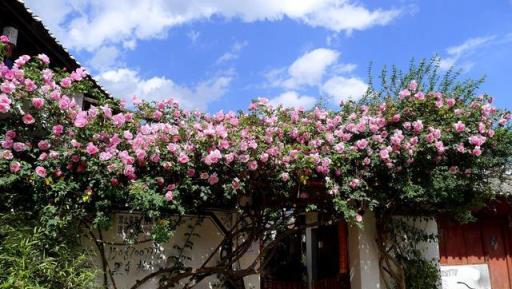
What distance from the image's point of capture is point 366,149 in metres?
7.68

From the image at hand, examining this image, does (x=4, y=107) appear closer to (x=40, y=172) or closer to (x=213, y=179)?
(x=40, y=172)

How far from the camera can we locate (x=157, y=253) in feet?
25.7

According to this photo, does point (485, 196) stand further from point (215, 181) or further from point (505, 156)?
point (215, 181)

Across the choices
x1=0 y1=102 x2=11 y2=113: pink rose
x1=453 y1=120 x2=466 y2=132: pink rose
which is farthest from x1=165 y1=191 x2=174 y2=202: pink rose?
x1=453 y1=120 x2=466 y2=132: pink rose

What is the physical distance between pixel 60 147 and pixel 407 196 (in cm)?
492

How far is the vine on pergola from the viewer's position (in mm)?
6363

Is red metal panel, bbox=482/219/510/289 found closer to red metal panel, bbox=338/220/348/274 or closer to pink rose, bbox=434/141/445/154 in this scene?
red metal panel, bbox=338/220/348/274

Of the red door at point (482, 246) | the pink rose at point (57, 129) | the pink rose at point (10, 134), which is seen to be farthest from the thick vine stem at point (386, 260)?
the pink rose at point (10, 134)

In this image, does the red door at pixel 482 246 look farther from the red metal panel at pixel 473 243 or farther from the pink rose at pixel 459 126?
the pink rose at pixel 459 126

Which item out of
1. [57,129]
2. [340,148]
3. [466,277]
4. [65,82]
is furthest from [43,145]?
[466,277]

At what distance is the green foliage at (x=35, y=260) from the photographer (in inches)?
213

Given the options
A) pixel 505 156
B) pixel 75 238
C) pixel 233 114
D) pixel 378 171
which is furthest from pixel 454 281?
pixel 75 238

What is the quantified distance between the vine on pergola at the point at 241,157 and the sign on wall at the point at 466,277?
64.7 inches

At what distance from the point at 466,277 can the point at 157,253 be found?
20.8 ft
